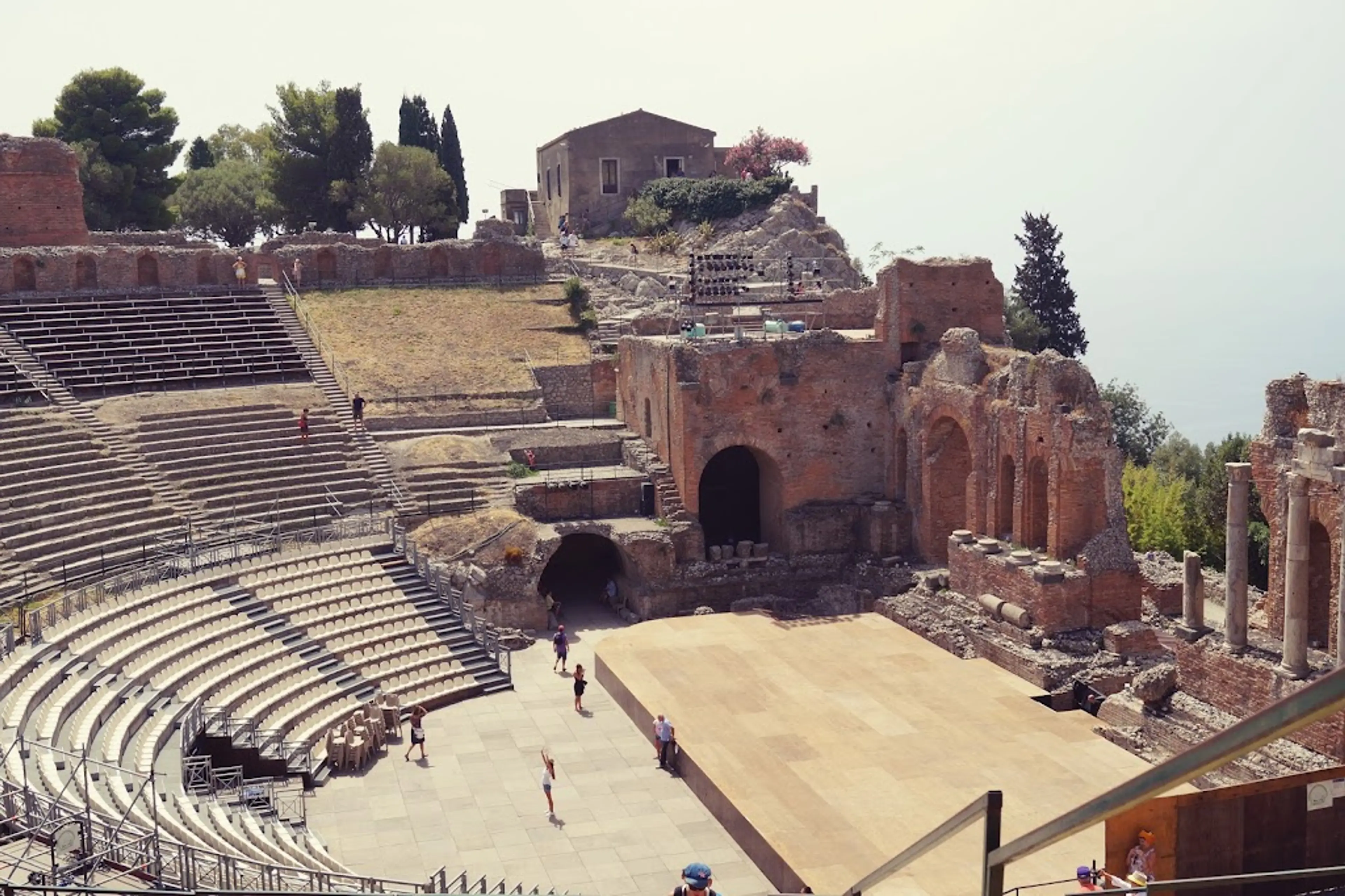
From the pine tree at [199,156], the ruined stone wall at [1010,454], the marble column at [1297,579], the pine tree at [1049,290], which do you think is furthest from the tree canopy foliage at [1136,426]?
the pine tree at [199,156]

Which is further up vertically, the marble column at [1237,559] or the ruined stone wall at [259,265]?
the ruined stone wall at [259,265]

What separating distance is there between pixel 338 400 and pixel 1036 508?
1908cm

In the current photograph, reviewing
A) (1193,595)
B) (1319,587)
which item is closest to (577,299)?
(1193,595)

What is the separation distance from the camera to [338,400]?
127ft

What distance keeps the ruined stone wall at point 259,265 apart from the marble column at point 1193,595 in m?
30.5

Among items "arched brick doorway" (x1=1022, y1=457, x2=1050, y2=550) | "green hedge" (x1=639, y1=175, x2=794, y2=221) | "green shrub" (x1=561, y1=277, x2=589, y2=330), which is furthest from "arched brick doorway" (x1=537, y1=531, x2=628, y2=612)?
"green hedge" (x1=639, y1=175, x2=794, y2=221)

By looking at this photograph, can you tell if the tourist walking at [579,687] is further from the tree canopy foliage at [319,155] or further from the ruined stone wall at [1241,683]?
the tree canopy foliage at [319,155]

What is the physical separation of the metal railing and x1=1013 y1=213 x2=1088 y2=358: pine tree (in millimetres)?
53807

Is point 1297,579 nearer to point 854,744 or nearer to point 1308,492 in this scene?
point 1308,492

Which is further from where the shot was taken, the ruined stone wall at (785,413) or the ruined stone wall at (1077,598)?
the ruined stone wall at (785,413)

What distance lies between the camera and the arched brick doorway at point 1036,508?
3027 centimetres

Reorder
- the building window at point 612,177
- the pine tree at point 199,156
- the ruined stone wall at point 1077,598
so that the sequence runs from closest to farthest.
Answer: the ruined stone wall at point 1077,598 → the building window at point 612,177 → the pine tree at point 199,156

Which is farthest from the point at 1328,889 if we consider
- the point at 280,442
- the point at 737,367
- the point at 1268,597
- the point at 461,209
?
the point at 461,209

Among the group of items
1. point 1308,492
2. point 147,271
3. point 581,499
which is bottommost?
point 581,499
